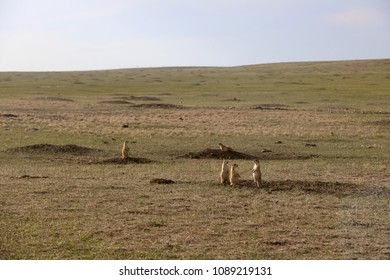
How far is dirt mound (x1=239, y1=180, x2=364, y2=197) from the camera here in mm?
16125

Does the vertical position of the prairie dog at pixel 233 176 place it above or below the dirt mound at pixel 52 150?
above

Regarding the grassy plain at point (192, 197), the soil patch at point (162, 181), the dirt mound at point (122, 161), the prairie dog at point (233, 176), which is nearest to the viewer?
the grassy plain at point (192, 197)

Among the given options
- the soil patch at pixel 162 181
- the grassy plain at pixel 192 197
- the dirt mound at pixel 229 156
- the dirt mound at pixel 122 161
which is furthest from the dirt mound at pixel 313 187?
the dirt mound at pixel 229 156

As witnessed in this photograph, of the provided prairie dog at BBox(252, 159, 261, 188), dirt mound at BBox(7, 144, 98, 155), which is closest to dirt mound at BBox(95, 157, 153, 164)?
dirt mound at BBox(7, 144, 98, 155)

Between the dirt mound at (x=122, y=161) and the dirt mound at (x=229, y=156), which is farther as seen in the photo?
the dirt mound at (x=229, y=156)

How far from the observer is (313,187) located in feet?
54.0

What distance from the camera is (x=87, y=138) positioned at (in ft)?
98.2

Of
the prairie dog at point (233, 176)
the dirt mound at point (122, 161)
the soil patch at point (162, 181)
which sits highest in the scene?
the prairie dog at point (233, 176)

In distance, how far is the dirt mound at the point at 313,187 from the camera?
1612 centimetres

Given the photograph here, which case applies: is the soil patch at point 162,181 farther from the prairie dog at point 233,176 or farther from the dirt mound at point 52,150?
the dirt mound at point 52,150

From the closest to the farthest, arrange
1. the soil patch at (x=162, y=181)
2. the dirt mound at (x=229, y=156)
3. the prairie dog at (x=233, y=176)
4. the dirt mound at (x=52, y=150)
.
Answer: the prairie dog at (x=233, y=176), the soil patch at (x=162, y=181), the dirt mound at (x=229, y=156), the dirt mound at (x=52, y=150)

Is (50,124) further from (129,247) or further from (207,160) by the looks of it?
(129,247)

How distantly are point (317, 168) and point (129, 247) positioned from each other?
11.1 meters

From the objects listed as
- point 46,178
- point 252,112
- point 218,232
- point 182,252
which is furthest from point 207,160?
point 252,112
